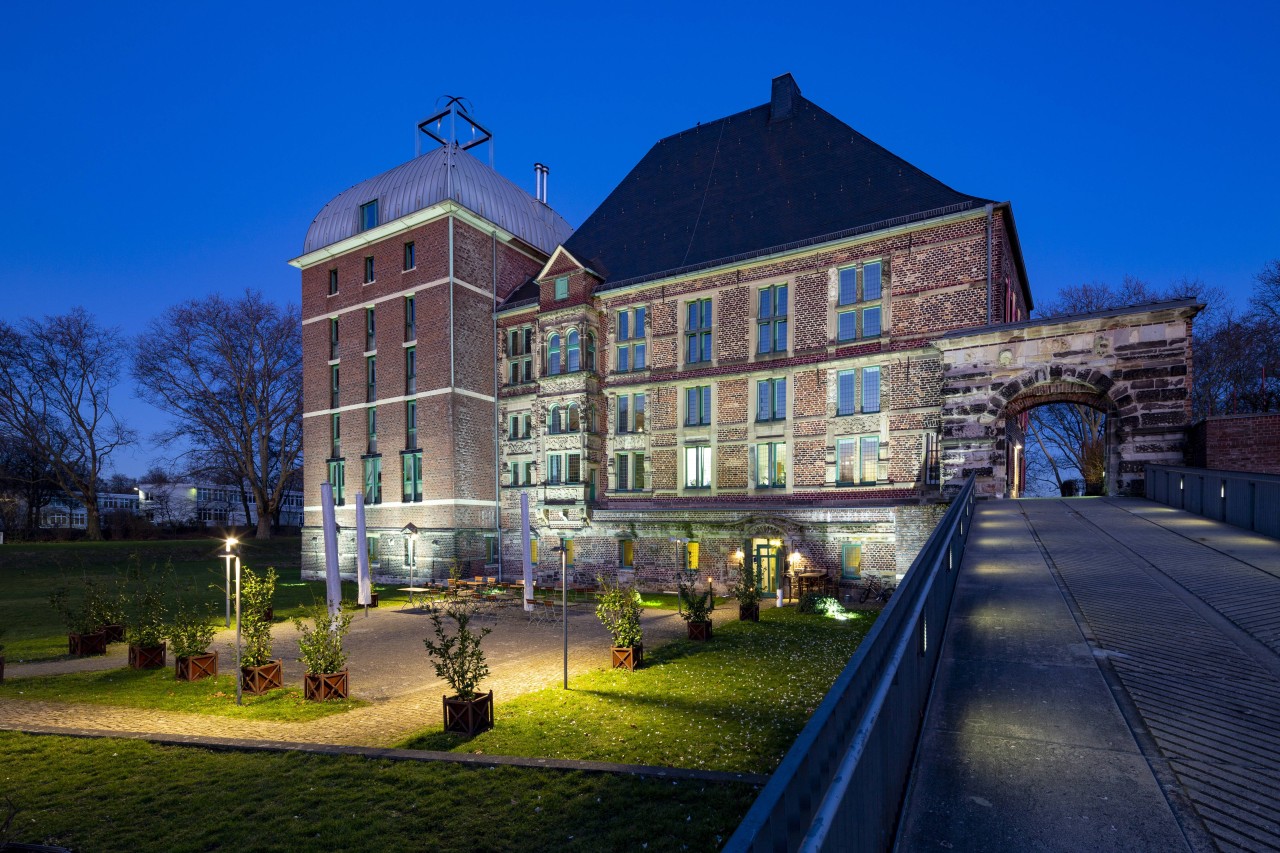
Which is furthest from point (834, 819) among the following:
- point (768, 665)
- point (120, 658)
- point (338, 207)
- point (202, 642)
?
point (338, 207)

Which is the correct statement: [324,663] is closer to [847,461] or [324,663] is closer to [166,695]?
[166,695]

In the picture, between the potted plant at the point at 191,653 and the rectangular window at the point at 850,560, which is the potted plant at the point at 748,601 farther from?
the potted plant at the point at 191,653

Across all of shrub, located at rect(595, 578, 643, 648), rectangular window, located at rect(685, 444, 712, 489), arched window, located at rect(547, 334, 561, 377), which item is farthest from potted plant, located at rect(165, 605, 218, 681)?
arched window, located at rect(547, 334, 561, 377)

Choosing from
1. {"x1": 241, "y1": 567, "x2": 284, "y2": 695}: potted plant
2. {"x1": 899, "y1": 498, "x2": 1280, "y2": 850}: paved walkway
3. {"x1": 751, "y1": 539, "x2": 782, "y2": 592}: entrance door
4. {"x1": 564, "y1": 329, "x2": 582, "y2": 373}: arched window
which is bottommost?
{"x1": 751, "y1": 539, "x2": 782, "y2": 592}: entrance door

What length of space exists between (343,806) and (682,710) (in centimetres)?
504

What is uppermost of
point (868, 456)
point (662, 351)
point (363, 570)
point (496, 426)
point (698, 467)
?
point (662, 351)

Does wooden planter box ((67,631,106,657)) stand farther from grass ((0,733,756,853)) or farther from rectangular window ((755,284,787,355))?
rectangular window ((755,284,787,355))

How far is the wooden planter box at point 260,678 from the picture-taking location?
442 inches

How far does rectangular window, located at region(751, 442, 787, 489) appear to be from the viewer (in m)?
25.0

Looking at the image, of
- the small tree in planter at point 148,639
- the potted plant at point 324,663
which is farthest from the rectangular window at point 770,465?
the small tree in planter at point 148,639

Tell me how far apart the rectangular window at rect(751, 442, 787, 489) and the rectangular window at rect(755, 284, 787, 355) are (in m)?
3.86

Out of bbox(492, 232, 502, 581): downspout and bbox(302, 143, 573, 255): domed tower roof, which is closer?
bbox(492, 232, 502, 581): downspout

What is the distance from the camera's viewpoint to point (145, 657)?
43.7 ft

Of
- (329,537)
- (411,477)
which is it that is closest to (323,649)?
(329,537)
